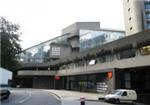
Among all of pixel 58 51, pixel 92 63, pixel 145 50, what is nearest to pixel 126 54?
pixel 145 50

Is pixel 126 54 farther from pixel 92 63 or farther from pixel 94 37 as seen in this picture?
pixel 94 37

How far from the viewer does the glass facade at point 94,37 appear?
83.8m

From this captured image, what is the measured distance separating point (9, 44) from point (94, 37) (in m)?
45.7

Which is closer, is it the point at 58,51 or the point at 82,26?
the point at 58,51

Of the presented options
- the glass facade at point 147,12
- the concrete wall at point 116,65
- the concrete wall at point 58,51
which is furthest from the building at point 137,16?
the concrete wall at point 116,65

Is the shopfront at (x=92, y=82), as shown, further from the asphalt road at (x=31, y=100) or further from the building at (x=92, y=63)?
the asphalt road at (x=31, y=100)

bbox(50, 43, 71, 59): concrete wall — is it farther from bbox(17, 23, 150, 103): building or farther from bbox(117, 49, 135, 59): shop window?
bbox(117, 49, 135, 59): shop window

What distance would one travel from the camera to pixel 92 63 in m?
52.9

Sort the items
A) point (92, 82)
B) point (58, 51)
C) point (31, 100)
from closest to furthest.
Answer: point (31, 100)
point (92, 82)
point (58, 51)

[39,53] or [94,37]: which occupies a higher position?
[94,37]

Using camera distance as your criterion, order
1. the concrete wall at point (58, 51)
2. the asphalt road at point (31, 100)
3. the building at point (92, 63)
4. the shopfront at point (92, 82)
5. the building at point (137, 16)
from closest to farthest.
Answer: the asphalt road at point (31, 100) → the building at point (92, 63) → the shopfront at point (92, 82) → the building at point (137, 16) → the concrete wall at point (58, 51)

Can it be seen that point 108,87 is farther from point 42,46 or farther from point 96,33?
point 42,46

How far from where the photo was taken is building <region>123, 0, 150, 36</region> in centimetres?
7538

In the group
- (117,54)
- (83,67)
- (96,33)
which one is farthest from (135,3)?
(117,54)
